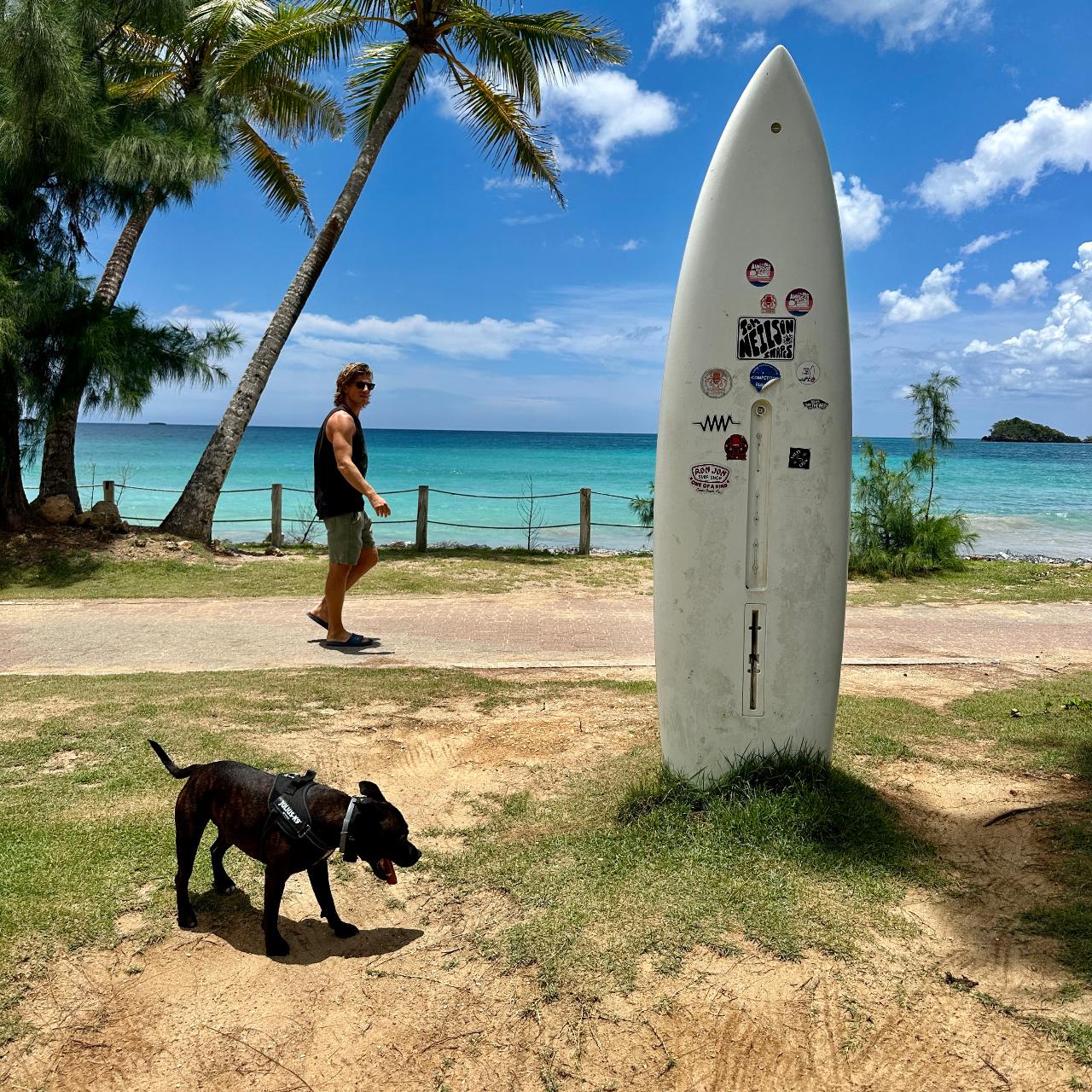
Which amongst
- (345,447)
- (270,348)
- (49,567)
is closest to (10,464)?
(49,567)

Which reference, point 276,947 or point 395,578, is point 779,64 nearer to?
point 276,947

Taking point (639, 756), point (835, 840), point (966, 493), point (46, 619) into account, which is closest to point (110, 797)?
point (639, 756)

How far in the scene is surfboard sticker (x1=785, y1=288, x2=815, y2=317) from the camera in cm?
392

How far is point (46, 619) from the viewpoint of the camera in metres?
8.73

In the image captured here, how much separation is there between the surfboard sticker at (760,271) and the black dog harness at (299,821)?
8.61 ft

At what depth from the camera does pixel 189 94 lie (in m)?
14.5

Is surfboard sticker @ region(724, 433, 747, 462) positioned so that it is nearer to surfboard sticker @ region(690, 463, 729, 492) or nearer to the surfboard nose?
surfboard sticker @ region(690, 463, 729, 492)

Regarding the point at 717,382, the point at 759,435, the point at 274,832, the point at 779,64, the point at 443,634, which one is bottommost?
the point at 443,634

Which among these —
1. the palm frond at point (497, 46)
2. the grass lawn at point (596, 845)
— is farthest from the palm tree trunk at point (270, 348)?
the grass lawn at point (596, 845)

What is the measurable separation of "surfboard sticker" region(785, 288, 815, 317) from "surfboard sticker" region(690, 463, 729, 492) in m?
0.72

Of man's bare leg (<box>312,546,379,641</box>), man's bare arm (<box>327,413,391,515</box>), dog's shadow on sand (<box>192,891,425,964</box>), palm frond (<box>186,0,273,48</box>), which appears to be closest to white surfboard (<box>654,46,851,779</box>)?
dog's shadow on sand (<box>192,891,425,964</box>)

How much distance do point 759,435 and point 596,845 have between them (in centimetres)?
186

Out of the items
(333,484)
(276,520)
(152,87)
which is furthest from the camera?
(276,520)

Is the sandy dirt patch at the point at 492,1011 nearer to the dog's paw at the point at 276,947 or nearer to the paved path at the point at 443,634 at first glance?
the dog's paw at the point at 276,947
